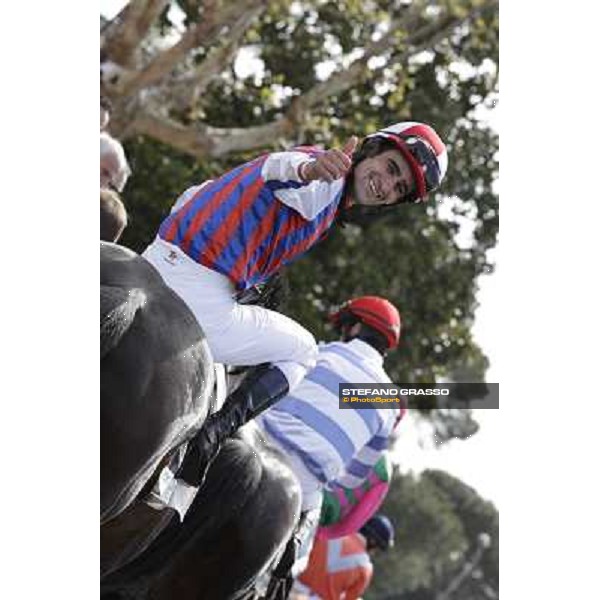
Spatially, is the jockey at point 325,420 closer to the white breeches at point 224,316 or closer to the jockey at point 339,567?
the white breeches at point 224,316

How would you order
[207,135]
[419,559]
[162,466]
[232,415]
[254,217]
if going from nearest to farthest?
1. [162,466]
2. [254,217]
3. [232,415]
4. [207,135]
5. [419,559]

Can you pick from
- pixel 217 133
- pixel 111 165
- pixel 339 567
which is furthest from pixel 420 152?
pixel 217 133

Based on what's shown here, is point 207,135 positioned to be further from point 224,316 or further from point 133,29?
point 224,316

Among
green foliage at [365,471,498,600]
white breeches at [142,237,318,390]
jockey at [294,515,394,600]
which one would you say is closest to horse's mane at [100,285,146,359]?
white breeches at [142,237,318,390]

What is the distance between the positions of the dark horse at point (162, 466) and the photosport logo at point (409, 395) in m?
0.45

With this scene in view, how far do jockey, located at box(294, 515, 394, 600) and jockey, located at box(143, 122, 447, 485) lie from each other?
9.08ft

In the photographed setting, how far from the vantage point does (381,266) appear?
26.3 ft

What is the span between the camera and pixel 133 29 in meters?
5.81

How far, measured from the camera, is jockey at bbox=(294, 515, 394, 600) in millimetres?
5266

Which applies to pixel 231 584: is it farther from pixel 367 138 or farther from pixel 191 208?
pixel 367 138

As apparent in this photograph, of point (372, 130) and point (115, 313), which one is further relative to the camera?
point (372, 130)

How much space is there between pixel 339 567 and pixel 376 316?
195 centimetres
